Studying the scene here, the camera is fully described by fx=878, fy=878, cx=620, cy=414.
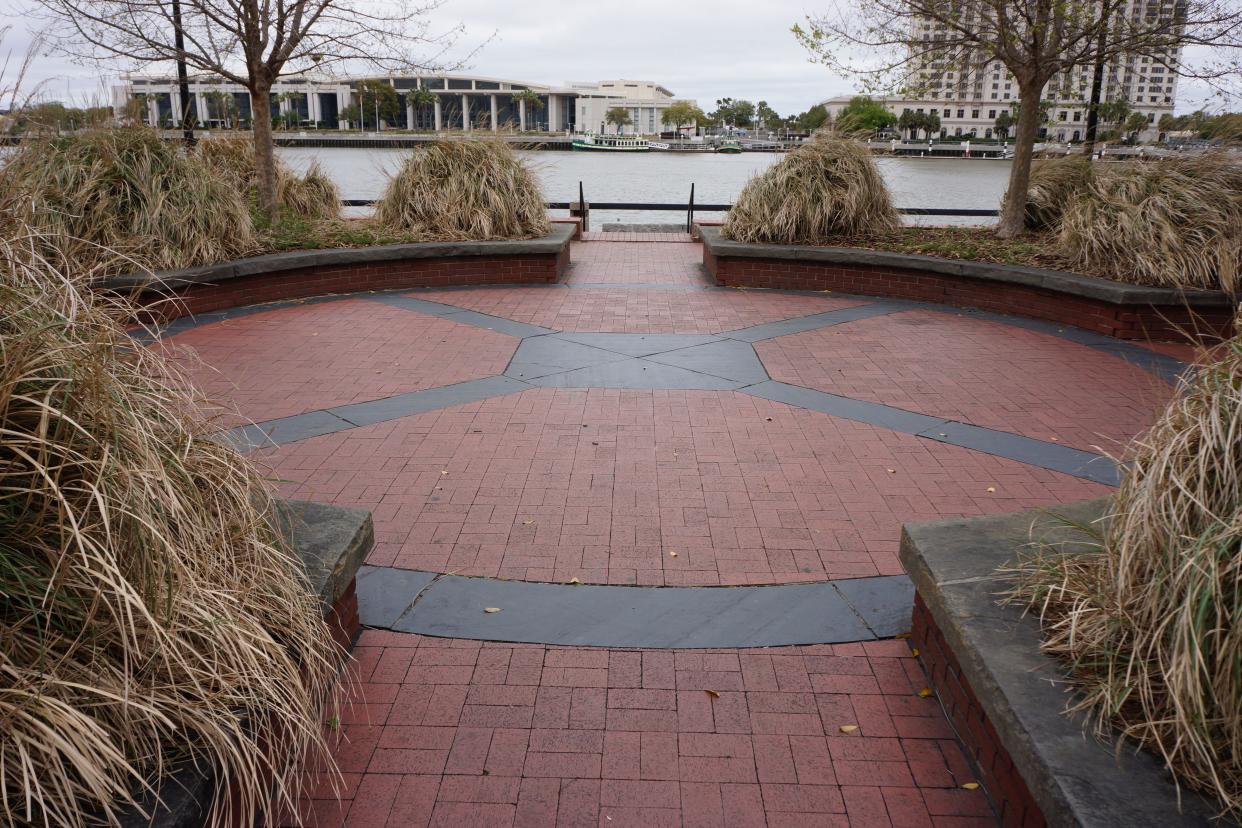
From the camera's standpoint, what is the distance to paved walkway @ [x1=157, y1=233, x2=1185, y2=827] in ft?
9.25

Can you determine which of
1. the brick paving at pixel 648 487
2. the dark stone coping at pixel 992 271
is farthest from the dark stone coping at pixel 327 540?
the dark stone coping at pixel 992 271

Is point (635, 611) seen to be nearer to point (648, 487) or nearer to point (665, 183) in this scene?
point (648, 487)

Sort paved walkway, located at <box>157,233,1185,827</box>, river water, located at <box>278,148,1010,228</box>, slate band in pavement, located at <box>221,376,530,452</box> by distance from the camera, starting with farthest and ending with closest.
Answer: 1. river water, located at <box>278,148,1010,228</box>
2. slate band in pavement, located at <box>221,376,530,452</box>
3. paved walkway, located at <box>157,233,1185,827</box>

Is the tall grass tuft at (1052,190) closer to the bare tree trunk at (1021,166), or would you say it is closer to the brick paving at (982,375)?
the bare tree trunk at (1021,166)

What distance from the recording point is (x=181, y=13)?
11.4m

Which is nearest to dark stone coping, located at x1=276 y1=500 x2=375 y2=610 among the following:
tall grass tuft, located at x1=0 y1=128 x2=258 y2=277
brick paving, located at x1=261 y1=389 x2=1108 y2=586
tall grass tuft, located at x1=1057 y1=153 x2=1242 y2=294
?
brick paving, located at x1=261 y1=389 x2=1108 y2=586

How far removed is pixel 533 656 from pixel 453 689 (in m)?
0.35

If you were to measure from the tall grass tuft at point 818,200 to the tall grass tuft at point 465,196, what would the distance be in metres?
2.96

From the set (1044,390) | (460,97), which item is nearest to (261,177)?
(1044,390)

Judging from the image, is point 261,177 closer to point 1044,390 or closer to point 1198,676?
point 1044,390

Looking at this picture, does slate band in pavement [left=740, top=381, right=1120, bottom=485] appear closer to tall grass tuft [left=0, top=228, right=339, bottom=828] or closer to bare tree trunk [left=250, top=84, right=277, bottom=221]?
tall grass tuft [left=0, top=228, right=339, bottom=828]

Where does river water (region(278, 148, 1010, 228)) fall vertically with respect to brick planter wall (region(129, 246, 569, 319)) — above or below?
above

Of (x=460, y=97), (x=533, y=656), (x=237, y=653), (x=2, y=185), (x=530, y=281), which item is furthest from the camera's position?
(x=460, y=97)

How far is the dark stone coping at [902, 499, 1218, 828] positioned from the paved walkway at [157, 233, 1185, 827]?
1.47 feet
